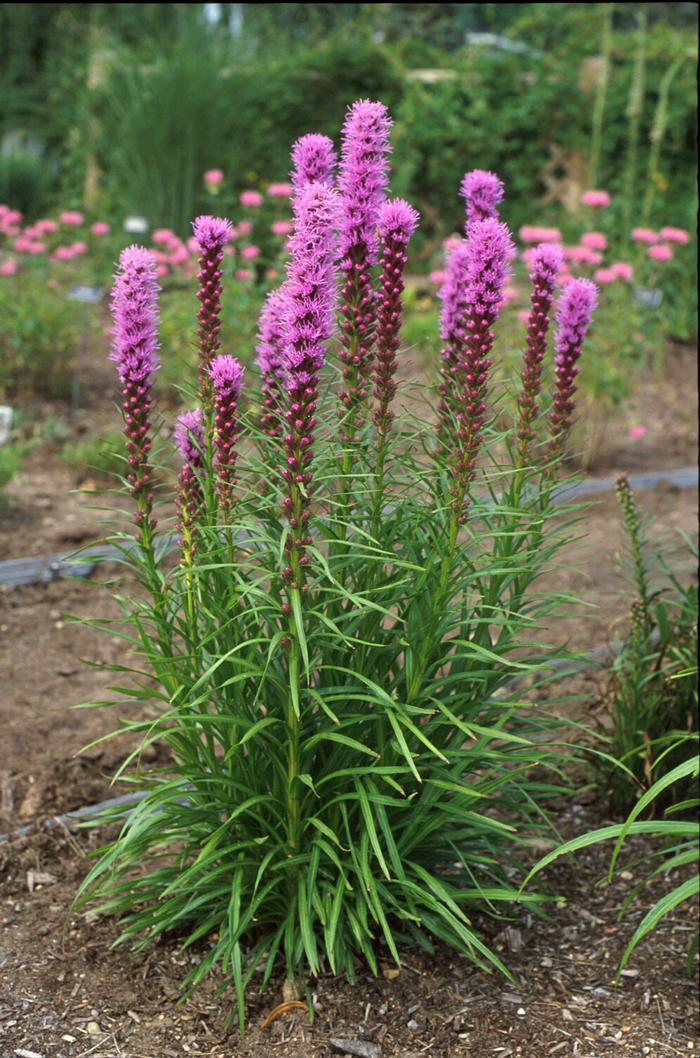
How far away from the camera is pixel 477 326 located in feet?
7.10

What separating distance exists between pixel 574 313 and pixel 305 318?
715 mm

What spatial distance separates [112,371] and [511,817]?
5233mm

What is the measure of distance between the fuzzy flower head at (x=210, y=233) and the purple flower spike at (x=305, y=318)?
0.21 meters

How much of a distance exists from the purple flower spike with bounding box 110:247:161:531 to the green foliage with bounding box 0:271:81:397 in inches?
181

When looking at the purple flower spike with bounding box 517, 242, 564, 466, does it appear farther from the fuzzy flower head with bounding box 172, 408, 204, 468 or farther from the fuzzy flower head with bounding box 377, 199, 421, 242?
the fuzzy flower head with bounding box 172, 408, 204, 468

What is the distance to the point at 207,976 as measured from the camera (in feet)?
8.54

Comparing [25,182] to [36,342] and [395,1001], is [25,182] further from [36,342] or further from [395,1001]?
[395,1001]

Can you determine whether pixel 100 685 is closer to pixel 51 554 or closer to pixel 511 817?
pixel 51 554

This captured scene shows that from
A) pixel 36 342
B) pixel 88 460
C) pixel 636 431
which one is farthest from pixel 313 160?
pixel 36 342

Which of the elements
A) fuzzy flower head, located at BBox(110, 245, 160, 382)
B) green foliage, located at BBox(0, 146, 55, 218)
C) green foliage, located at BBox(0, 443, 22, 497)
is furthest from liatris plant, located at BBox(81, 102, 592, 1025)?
green foliage, located at BBox(0, 146, 55, 218)

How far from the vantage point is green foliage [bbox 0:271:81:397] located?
6.84m

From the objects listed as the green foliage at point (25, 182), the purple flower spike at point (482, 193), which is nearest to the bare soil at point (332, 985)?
the purple flower spike at point (482, 193)

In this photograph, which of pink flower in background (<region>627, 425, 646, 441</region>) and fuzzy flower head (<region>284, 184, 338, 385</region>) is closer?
fuzzy flower head (<region>284, 184, 338, 385</region>)

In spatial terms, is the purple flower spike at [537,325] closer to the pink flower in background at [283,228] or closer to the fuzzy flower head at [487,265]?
A: the fuzzy flower head at [487,265]
